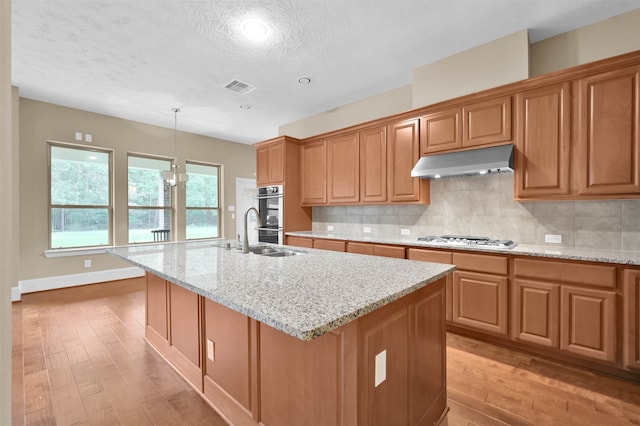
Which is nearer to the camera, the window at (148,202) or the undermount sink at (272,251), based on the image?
the undermount sink at (272,251)

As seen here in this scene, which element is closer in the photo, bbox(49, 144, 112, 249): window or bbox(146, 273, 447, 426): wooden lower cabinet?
bbox(146, 273, 447, 426): wooden lower cabinet

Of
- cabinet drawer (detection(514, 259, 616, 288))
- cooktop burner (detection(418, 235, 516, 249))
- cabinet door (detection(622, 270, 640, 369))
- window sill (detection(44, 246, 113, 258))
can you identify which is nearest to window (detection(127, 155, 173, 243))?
window sill (detection(44, 246, 113, 258))

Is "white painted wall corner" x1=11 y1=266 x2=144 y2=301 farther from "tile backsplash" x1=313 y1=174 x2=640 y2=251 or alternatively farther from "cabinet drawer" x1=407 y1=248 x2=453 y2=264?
"cabinet drawer" x1=407 y1=248 x2=453 y2=264

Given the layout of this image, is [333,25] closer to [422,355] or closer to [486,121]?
[486,121]

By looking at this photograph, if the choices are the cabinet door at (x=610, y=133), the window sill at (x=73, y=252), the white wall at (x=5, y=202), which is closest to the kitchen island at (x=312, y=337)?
the white wall at (x=5, y=202)

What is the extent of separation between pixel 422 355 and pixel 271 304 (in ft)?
3.06

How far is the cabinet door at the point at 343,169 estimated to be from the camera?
410 centimetres

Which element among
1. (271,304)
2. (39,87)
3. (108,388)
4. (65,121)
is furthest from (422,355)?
(65,121)

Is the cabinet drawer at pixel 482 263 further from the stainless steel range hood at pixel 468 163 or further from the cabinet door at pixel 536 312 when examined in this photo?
the stainless steel range hood at pixel 468 163

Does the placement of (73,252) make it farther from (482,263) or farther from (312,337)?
(482,263)

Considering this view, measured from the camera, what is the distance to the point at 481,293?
2.68m

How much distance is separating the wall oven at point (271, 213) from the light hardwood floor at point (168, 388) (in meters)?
2.28

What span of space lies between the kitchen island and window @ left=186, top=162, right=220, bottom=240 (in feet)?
14.2

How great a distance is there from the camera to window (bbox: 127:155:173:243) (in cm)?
546
